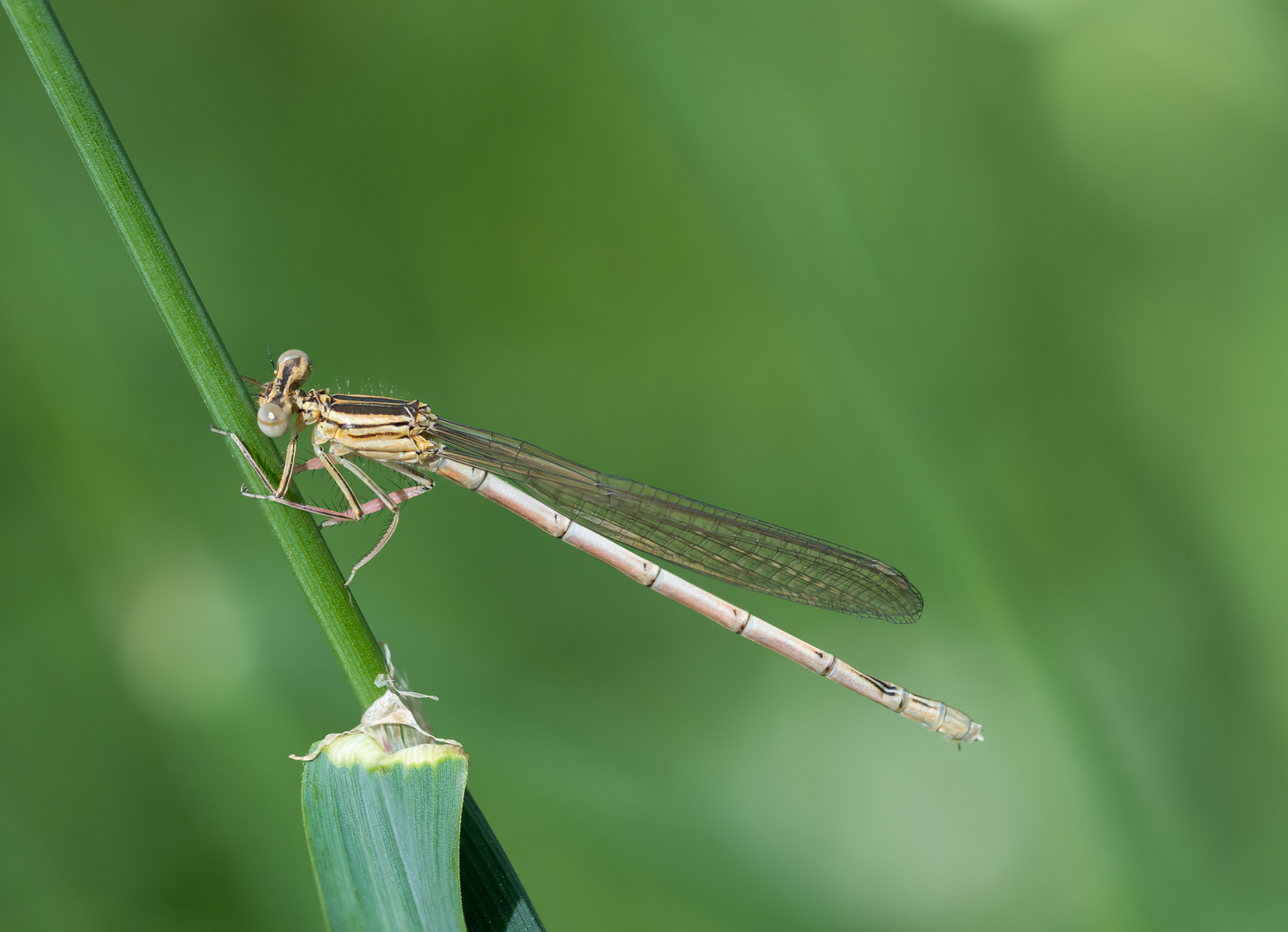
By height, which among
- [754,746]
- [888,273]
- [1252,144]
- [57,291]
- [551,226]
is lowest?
[754,746]

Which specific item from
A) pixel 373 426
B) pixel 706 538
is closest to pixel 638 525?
pixel 706 538

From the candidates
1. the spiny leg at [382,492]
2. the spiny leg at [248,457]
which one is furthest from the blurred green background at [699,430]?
the spiny leg at [248,457]

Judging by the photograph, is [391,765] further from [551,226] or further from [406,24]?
[406,24]

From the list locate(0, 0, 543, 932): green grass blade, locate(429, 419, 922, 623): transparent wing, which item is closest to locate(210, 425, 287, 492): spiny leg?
locate(0, 0, 543, 932): green grass blade

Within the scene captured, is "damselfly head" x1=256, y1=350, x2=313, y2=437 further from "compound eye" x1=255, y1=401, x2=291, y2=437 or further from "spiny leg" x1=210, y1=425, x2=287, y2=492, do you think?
"spiny leg" x1=210, y1=425, x2=287, y2=492

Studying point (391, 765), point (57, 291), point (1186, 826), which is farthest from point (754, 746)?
point (57, 291)

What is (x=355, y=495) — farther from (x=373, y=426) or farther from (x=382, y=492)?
(x=373, y=426)

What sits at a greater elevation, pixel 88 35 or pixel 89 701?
pixel 88 35
